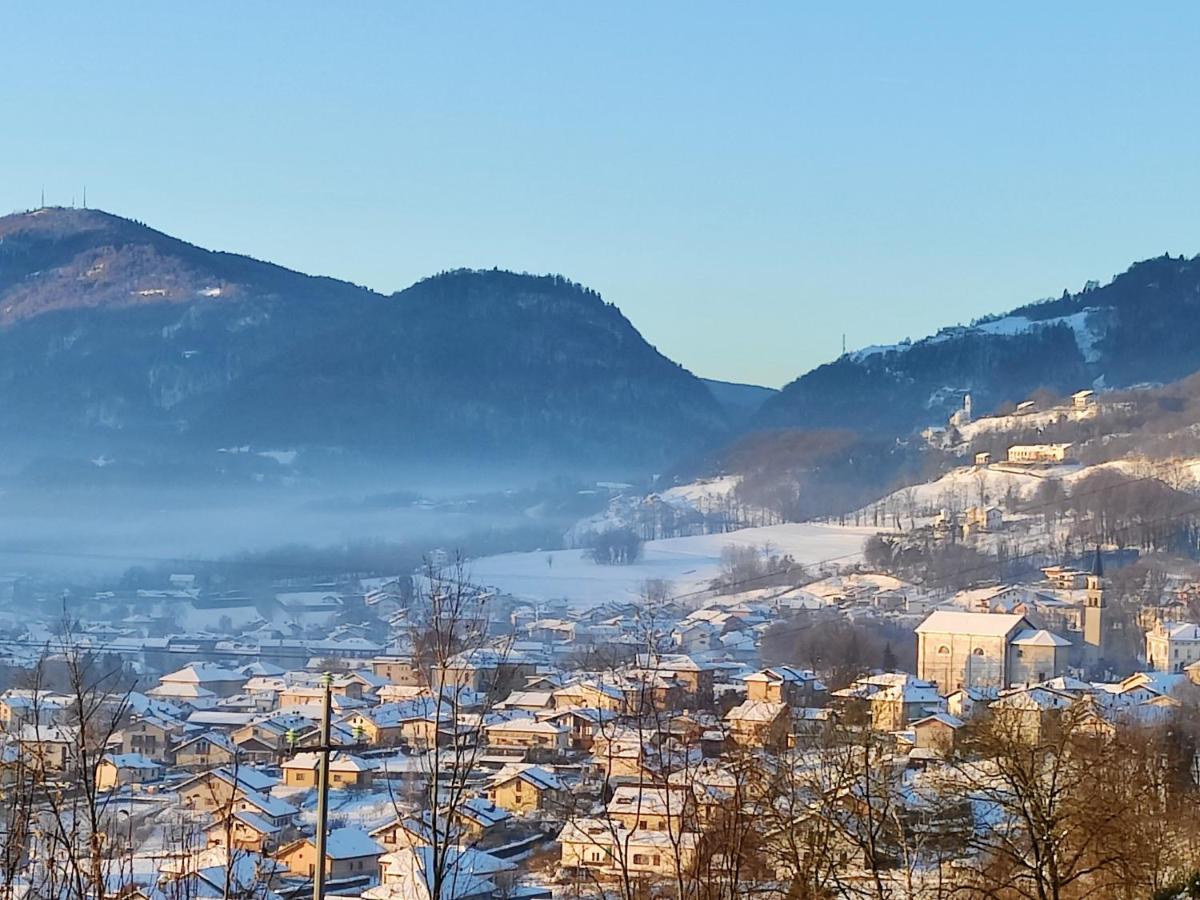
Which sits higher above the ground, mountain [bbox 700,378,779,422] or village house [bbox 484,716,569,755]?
mountain [bbox 700,378,779,422]

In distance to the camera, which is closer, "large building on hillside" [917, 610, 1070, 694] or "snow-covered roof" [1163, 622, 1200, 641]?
"snow-covered roof" [1163, 622, 1200, 641]

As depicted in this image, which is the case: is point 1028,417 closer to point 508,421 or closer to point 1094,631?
point 1094,631

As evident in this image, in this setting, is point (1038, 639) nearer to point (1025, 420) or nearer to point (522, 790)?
point (522, 790)

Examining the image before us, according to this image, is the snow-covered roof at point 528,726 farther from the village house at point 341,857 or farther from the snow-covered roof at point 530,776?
the village house at point 341,857

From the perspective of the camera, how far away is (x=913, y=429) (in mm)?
87250

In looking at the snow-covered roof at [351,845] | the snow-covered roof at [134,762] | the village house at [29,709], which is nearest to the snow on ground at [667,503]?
the snow-covered roof at [134,762]

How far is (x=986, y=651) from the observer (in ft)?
96.4

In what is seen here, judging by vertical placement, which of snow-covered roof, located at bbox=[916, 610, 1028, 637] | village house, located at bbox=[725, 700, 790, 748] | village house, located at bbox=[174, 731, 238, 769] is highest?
village house, located at bbox=[725, 700, 790, 748]

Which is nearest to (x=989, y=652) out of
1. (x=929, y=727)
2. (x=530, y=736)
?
(x=929, y=727)

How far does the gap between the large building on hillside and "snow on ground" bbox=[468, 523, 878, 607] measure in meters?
15.5

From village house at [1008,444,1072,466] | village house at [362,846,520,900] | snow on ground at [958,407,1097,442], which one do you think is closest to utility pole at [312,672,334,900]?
Answer: village house at [362,846,520,900]

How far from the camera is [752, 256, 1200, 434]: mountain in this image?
8919 centimetres

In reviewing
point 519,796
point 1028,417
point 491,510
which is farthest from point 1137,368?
point 519,796

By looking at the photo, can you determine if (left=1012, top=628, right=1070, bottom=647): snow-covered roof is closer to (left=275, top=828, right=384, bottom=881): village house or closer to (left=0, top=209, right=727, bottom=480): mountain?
(left=275, top=828, right=384, bottom=881): village house
